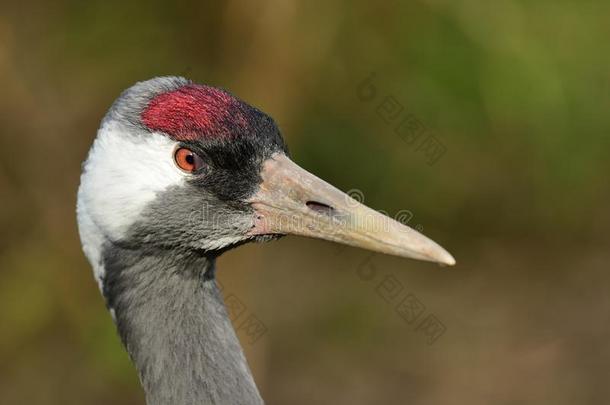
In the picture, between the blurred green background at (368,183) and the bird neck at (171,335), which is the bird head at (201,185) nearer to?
the bird neck at (171,335)

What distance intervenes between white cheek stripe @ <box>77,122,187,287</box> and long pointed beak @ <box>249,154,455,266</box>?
298mm

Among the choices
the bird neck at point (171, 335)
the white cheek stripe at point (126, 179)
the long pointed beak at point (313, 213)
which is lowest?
the bird neck at point (171, 335)

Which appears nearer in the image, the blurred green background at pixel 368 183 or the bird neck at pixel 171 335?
the bird neck at pixel 171 335

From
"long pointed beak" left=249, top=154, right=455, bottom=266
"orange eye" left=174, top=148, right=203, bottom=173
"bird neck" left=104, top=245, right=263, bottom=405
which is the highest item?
"long pointed beak" left=249, top=154, right=455, bottom=266

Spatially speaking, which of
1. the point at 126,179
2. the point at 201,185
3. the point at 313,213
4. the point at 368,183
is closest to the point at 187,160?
the point at 201,185

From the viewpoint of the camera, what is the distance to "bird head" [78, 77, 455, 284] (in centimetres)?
273

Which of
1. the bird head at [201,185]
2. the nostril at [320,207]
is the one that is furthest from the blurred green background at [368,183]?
the nostril at [320,207]

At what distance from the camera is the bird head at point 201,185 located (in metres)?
2.73

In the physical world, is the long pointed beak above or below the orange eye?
above

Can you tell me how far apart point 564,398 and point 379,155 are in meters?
2.42

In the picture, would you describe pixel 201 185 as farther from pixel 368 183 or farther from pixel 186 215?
pixel 368 183

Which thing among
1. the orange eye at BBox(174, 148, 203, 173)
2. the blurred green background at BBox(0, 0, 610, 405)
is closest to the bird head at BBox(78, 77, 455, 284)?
the orange eye at BBox(174, 148, 203, 173)

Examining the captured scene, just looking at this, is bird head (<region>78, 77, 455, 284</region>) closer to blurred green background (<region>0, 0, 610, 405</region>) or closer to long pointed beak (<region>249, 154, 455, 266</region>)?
long pointed beak (<region>249, 154, 455, 266</region>)

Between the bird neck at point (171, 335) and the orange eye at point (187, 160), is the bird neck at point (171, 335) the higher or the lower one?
the lower one
